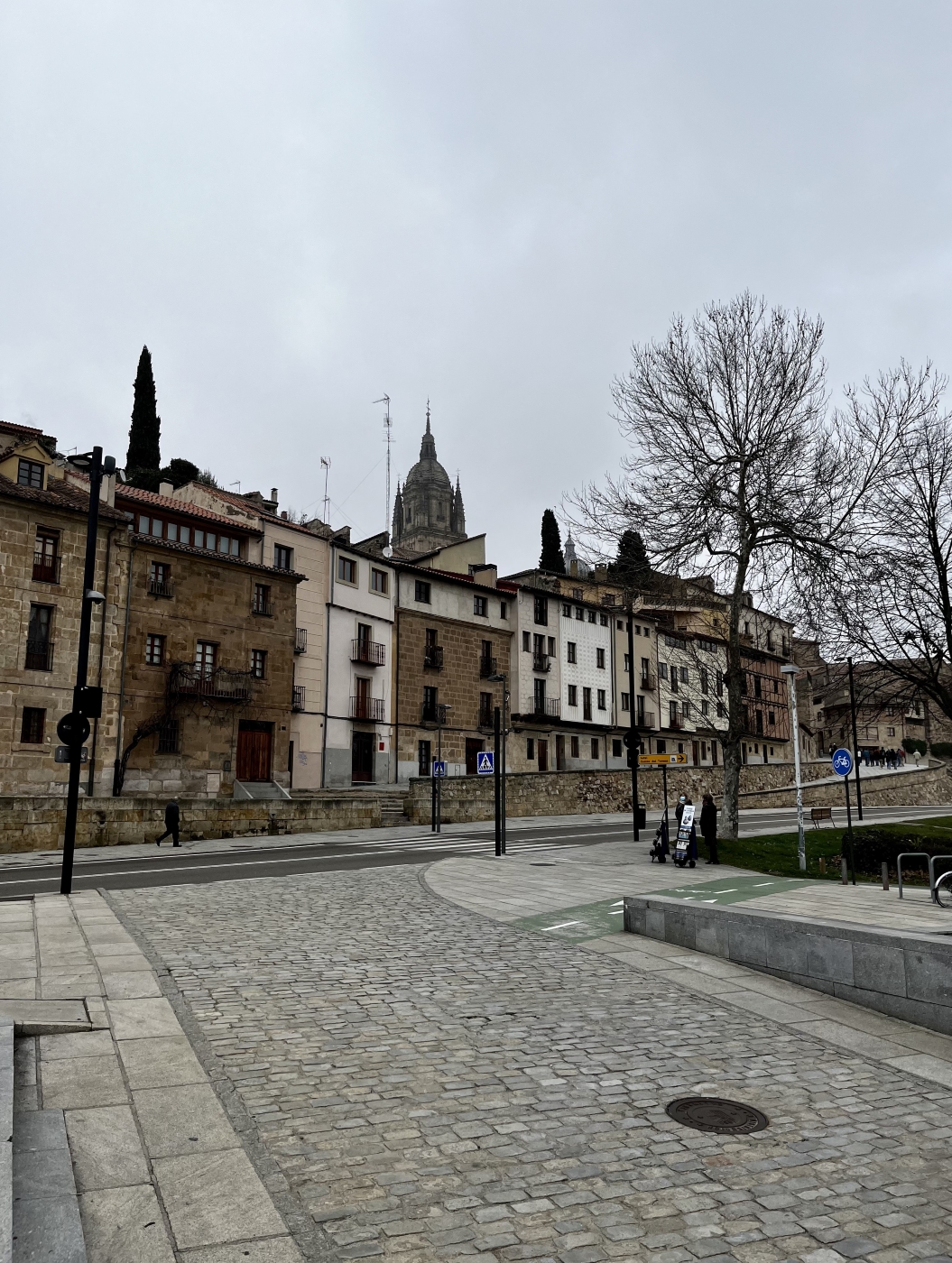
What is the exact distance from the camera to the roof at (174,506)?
35066 mm

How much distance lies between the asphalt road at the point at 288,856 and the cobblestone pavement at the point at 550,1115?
26.3 ft

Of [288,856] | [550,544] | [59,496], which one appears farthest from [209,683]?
[550,544]

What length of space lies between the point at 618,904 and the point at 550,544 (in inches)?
2679

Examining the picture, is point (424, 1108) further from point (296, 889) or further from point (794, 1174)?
point (296, 889)

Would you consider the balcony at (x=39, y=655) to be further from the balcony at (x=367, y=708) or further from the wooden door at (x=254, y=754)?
the balcony at (x=367, y=708)

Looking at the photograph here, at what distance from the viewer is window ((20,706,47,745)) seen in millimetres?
30000

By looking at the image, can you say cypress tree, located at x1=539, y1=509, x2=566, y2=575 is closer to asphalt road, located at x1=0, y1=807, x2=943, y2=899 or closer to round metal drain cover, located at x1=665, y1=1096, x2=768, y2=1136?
asphalt road, located at x1=0, y1=807, x2=943, y2=899

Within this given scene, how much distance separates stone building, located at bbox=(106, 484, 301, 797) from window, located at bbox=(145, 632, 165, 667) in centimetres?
3

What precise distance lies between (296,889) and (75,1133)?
34.4 feet

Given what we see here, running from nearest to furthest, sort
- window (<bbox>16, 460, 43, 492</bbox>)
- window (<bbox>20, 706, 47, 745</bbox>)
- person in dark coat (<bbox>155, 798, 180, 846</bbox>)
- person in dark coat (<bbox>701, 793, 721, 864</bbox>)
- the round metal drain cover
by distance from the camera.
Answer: the round metal drain cover → person in dark coat (<bbox>701, 793, 721, 864</bbox>) → person in dark coat (<bbox>155, 798, 180, 846</bbox>) → window (<bbox>20, 706, 47, 745</bbox>) → window (<bbox>16, 460, 43, 492</bbox>)

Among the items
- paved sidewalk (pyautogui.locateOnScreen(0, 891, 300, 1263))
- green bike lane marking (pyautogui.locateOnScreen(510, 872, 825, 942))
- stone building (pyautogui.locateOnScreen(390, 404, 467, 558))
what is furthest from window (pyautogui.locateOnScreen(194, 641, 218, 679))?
stone building (pyautogui.locateOnScreen(390, 404, 467, 558))

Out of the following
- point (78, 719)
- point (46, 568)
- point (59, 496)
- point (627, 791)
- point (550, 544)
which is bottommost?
point (627, 791)

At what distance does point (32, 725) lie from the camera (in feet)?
99.2

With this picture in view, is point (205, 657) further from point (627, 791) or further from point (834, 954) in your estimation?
point (834, 954)
